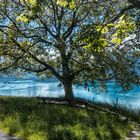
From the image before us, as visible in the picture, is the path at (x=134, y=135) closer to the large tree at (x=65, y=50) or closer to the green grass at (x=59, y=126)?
the green grass at (x=59, y=126)

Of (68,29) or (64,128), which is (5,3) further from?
(64,128)

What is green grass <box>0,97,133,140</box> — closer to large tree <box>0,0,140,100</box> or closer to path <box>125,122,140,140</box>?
path <box>125,122,140,140</box>

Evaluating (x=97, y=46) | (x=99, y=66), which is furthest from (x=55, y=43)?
(x=97, y=46)

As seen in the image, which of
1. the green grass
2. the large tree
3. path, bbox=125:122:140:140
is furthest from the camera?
the large tree

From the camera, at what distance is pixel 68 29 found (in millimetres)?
31453

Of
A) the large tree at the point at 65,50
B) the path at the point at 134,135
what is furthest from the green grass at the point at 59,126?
the large tree at the point at 65,50

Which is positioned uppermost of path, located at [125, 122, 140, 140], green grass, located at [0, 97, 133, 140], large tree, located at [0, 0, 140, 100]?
large tree, located at [0, 0, 140, 100]

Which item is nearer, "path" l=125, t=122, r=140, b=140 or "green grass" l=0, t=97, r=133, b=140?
"green grass" l=0, t=97, r=133, b=140

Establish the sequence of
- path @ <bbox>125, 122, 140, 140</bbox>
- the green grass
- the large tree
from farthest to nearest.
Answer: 1. the large tree
2. path @ <bbox>125, 122, 140, 140</bbox>
3. the green grass

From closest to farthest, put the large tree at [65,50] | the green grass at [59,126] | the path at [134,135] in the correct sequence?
the green grass at [59,126], the path at [134,135], the large tree at [65,50]

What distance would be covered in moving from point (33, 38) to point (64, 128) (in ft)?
50.7

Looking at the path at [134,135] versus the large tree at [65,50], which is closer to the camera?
the path at [134,135]

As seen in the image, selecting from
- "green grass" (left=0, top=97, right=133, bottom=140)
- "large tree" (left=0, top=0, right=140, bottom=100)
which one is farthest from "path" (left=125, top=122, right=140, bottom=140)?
"large tree" (left=0, top=0, right=140, bottom=100)

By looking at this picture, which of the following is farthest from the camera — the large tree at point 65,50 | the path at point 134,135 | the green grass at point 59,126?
the large tree at point 65,50
